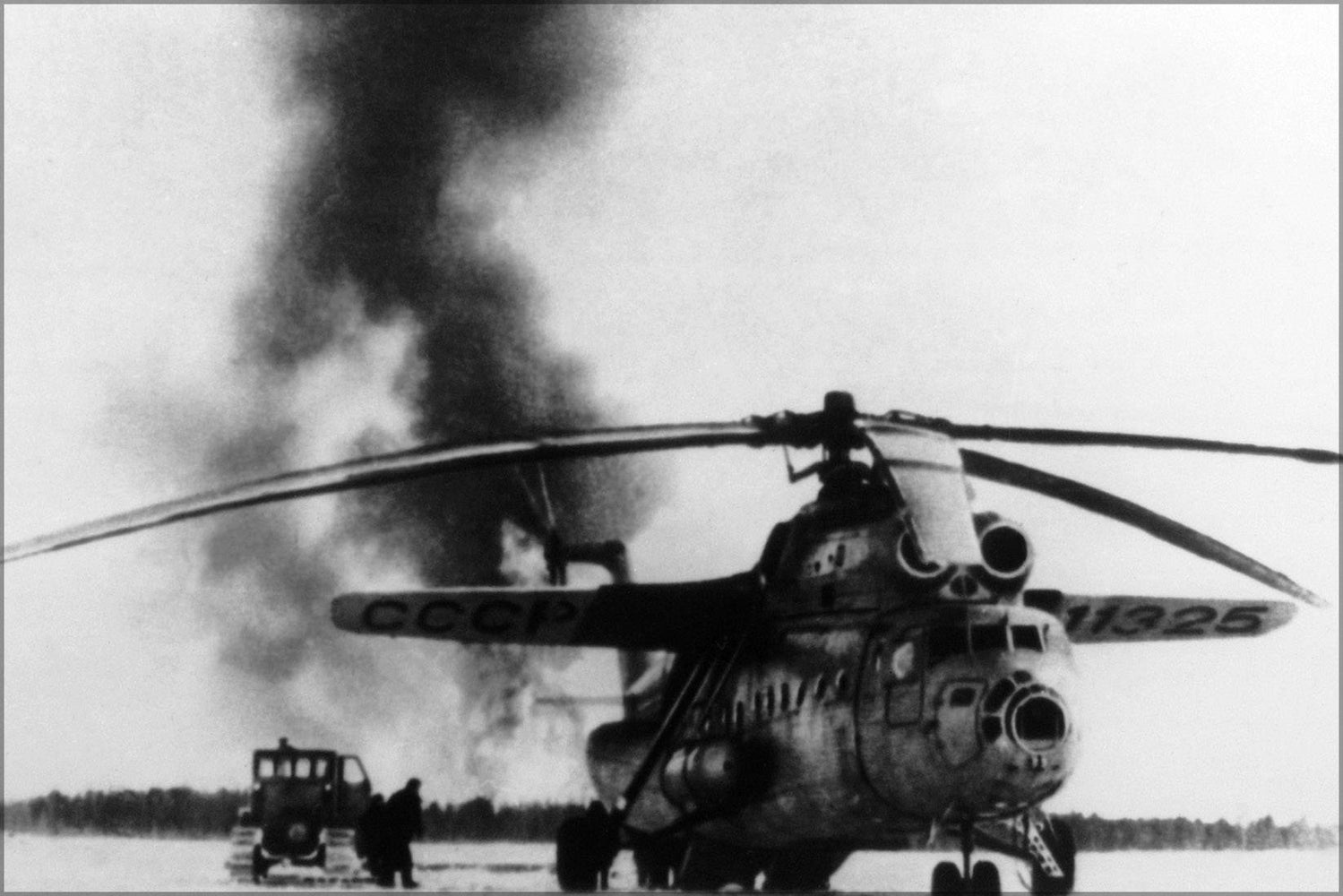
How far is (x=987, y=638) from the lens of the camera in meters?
12.0

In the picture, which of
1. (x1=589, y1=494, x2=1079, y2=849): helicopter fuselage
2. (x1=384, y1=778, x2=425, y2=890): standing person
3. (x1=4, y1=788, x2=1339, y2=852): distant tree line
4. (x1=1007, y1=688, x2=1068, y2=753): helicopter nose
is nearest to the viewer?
(x1=1007, y1=688, x2=1068, y2=753): helicopter nose

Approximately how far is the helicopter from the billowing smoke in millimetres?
4781

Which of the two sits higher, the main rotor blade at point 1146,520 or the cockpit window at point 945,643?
the main rotor blade at point 1146,520

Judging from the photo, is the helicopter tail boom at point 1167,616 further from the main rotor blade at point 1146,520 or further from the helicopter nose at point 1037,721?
the helicopter nose at point 1037,721

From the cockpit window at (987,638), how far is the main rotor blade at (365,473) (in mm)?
3012

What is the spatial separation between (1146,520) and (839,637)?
3.55 metres

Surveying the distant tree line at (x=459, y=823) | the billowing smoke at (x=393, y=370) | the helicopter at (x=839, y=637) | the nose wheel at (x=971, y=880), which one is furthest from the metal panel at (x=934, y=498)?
the billowing smoke at (x=393, y=370)

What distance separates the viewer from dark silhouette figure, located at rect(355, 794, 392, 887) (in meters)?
15.4

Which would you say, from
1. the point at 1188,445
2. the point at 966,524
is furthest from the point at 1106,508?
the point at 966,524

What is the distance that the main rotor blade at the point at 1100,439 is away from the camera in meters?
13.8

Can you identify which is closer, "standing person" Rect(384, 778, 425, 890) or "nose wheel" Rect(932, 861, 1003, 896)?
"nose wheel" Rect(932, 861, 1003, 896)

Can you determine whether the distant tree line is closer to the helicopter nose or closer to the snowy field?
the snowy field

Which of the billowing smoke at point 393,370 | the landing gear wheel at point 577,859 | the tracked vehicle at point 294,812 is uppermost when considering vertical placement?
the billowing smoke at point 393,370

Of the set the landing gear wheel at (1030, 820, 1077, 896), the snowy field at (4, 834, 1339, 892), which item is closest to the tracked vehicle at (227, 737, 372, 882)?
the snowy field at (4, 834, 1339, 892)
